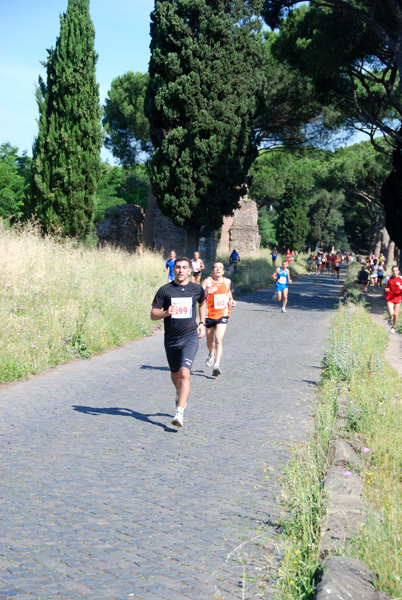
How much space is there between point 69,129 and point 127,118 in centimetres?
1870

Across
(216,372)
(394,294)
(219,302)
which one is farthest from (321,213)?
(216,372)

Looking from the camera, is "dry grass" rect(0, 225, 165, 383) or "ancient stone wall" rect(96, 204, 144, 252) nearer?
"dry grass" rect(0, 225, 165, 383)

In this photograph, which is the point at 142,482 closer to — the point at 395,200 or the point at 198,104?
the point at 395,200

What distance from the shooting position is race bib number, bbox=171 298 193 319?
7266 mm

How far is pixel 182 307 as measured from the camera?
727 cm

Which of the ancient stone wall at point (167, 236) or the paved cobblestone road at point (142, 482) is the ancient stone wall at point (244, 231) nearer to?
the ancient stone wall at point (167, 236)

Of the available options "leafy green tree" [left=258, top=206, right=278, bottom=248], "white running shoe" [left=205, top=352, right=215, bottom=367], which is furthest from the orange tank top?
"leafy green tree" [left=258, top=206, right=278, bottom=248]

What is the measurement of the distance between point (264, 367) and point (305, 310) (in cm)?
1143

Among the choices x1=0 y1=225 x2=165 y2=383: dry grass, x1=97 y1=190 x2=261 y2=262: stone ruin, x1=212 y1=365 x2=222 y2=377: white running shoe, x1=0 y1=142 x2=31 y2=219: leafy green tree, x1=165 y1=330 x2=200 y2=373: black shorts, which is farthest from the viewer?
x1=97 y1=190 x2=261 y2=262: stone ruin

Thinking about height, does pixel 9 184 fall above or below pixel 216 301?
above

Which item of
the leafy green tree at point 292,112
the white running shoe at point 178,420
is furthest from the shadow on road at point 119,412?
the leafy green tree at point 292,112

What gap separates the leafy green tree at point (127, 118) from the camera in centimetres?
4081

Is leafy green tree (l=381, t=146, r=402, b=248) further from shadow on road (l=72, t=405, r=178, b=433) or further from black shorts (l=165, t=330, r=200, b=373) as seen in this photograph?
shadow on road (l=72, t=405, r=178, b=433)

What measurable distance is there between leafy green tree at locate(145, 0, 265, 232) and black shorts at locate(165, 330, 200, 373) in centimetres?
1969
